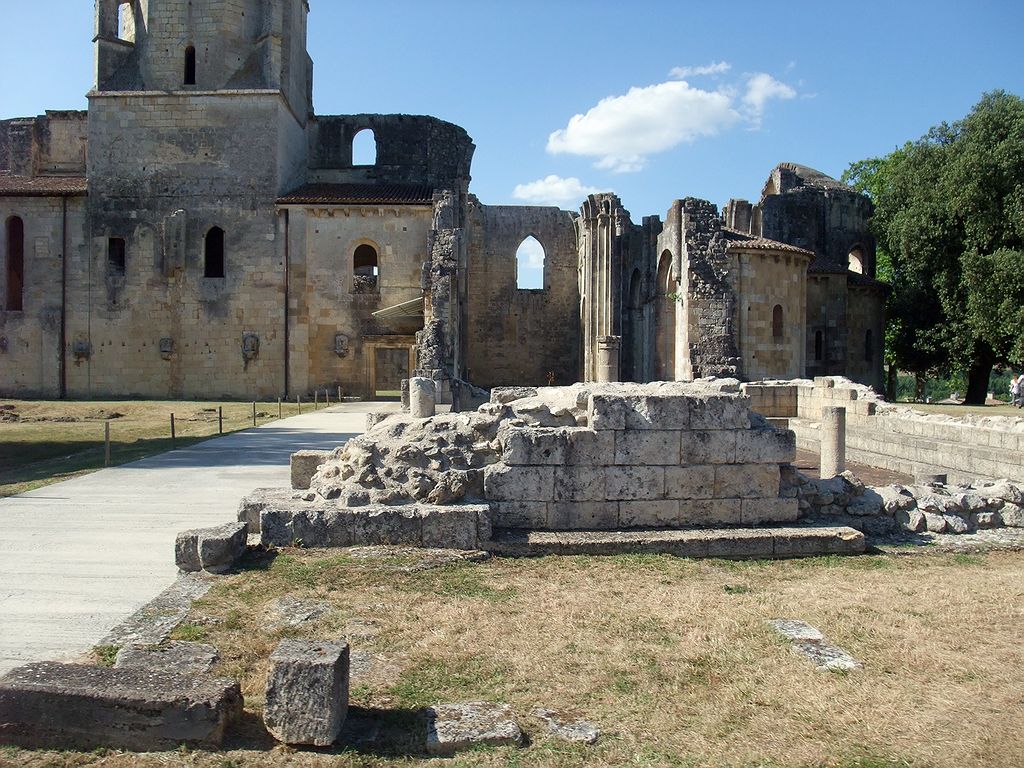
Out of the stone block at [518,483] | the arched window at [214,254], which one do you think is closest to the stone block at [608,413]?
the stone block at [518,483]

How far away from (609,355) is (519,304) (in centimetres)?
759

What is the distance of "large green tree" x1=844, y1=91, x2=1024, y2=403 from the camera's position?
2712cm

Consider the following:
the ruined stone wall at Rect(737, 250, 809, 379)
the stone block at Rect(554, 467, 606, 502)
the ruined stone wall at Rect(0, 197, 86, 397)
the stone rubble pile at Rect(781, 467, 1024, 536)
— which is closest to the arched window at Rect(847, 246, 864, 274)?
the ruined stone wall at Rect(737, 250, 809, 379)

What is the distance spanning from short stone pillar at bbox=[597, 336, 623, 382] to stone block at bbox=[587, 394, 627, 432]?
21.7 meters

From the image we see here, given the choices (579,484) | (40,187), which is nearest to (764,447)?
(579,484)

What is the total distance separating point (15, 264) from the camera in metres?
31.0

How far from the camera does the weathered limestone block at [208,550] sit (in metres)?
6.52

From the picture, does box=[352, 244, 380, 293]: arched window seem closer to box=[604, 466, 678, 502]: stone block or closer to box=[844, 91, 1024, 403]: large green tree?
box=[844, 91, 1024, 403]: large green tree

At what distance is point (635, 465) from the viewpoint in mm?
7633

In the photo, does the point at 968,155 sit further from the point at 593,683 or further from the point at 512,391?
the point at 593,683

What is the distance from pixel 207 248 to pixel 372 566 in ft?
87.4

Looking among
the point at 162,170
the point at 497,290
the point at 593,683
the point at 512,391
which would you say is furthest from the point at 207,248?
the point at 593,683

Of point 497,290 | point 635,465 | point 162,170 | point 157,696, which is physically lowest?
point 157,696

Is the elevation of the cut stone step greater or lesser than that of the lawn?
lesser
